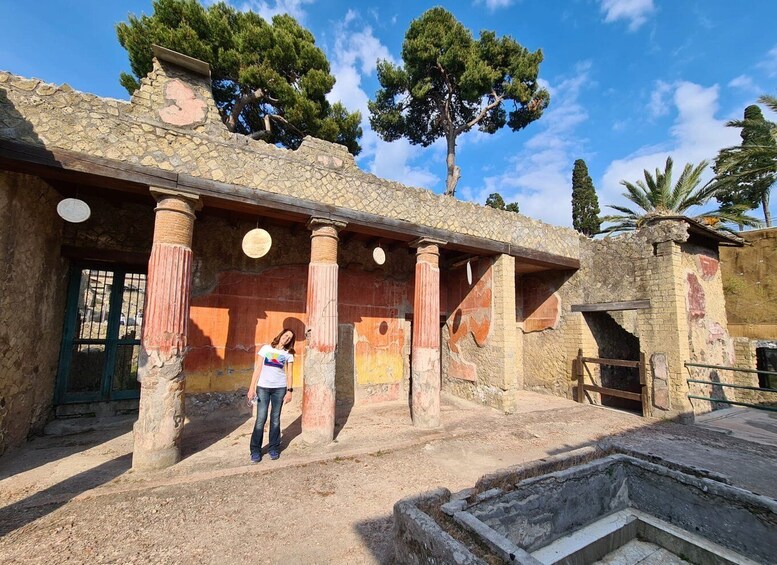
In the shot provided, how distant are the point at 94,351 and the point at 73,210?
3714 mm

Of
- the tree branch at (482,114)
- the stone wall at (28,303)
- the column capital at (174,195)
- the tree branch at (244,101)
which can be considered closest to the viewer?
the stone wall at (28,303)

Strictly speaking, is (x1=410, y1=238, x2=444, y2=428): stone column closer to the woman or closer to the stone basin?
the woman

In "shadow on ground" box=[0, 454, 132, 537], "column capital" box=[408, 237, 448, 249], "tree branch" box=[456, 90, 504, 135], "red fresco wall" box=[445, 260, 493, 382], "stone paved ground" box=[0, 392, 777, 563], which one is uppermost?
"tree branch" box=[456, 90, 504, 135]

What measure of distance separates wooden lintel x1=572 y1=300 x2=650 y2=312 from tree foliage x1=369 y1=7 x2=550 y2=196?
35.3 ft

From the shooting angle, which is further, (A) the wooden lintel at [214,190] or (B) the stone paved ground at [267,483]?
(A) the wooden lintel at [214,190]

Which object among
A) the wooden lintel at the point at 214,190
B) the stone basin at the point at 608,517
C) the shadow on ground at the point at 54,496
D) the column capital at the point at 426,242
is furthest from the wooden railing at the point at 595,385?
the shadow on ground at the point at 54,496

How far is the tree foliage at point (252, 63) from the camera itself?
451 inches

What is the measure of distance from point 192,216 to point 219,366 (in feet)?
9.73

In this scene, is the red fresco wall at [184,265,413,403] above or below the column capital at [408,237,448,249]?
below

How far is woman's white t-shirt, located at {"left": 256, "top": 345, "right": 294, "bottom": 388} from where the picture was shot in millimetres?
4691

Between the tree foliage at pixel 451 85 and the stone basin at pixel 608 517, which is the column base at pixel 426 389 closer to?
the stone basin at pixel 608 517

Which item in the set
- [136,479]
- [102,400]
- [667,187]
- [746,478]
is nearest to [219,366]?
[102,400]

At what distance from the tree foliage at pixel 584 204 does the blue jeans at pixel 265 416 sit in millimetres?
20577

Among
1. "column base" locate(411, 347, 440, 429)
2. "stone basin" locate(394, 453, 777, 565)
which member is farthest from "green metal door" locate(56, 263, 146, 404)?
"stone basin" locate(394, 453, 777, 565)
